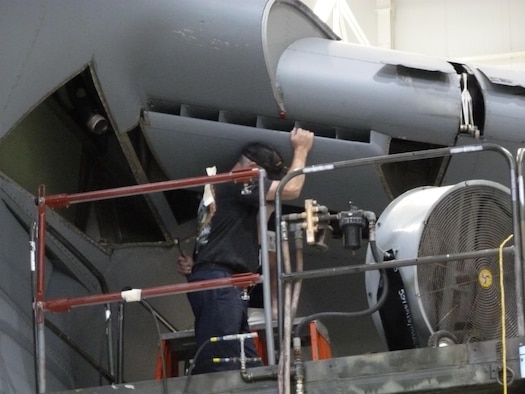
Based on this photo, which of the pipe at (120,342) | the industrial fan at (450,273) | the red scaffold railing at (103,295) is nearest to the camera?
the red scaffold railing at (103,295)

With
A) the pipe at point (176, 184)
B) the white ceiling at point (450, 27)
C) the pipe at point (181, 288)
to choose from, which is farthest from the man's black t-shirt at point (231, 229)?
the white ceiling at point (450, 27)

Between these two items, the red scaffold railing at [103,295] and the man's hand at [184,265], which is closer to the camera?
the red scaffold railing at [103,295]

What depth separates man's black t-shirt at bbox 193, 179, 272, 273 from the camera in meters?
5.50

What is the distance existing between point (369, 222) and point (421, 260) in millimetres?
477

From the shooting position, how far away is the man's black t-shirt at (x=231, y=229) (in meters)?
5.50

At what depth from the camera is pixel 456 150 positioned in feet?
15.9

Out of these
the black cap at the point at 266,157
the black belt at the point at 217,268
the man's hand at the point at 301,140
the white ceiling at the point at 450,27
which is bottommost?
the black belt at the point at 217,268

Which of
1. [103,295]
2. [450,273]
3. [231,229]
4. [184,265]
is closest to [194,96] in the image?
[231,229]

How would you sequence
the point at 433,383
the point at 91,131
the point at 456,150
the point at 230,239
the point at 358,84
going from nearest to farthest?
the point at 433,383 < the point at 456,150 < the point at 230,239 < the point at 358,84 < the point at 91,131

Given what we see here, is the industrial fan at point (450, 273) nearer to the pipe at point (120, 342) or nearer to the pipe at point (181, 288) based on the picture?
the pipe at point (181, 288)

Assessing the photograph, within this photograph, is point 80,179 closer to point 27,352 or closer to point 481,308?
point 27,352

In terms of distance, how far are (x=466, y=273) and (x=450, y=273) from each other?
80 mm

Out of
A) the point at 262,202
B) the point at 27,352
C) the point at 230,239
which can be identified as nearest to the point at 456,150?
the point at 262,202

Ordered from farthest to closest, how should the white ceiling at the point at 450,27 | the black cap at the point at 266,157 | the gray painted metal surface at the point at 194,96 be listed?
the white ceiling at the point at 450,27, the black cap at the point at 266,157, the gray painted metal surface at the point at 194,96
